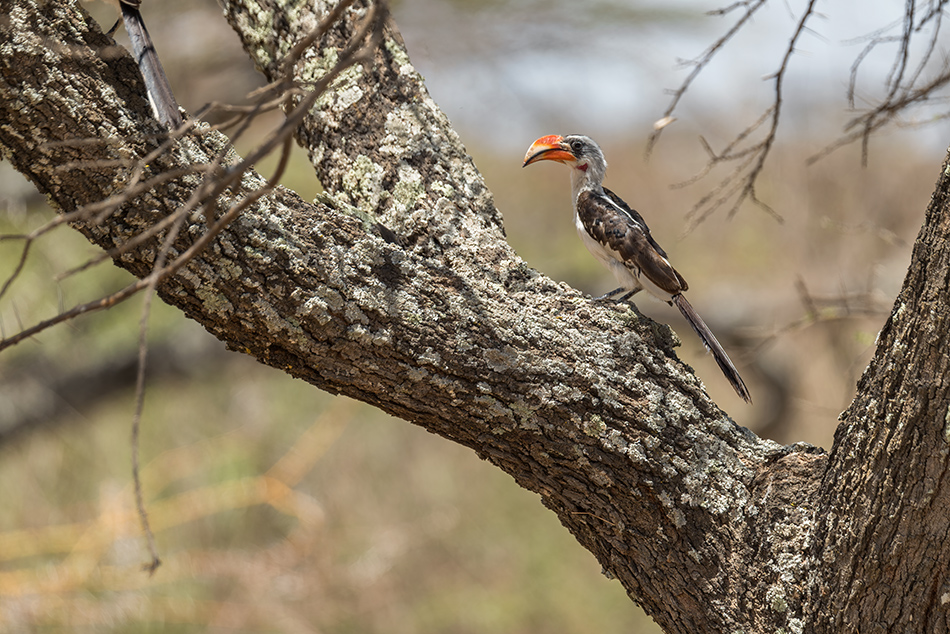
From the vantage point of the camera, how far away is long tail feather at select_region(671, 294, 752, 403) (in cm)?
229

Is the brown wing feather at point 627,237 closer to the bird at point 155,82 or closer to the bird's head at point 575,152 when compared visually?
the bird's head at point 575,152

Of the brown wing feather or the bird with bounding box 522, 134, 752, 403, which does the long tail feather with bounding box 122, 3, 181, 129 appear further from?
the brown wing feather

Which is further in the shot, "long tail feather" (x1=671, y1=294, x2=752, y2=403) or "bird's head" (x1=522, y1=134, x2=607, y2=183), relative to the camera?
"bird's head" (x1=522, y1=134, x2=607, y2=183)

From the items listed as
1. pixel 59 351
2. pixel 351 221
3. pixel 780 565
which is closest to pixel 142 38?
pixel 351 221

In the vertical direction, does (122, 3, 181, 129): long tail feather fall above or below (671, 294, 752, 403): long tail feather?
below

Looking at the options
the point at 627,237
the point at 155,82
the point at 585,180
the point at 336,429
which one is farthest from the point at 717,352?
the point at 336,429

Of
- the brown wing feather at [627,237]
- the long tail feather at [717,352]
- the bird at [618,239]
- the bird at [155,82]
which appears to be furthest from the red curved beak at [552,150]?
the bird at [155,82]

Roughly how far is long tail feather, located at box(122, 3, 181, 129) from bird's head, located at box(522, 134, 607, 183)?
1.66m

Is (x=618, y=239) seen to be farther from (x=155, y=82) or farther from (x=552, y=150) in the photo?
(x=155, y=82)

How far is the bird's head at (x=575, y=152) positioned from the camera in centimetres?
312

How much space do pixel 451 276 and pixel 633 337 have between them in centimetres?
44

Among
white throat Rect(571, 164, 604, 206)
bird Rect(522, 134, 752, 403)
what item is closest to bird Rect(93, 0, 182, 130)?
bird Rect(522, 134, 752, 403)

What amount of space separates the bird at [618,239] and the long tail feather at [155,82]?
136 cm

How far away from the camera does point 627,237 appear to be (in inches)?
106
